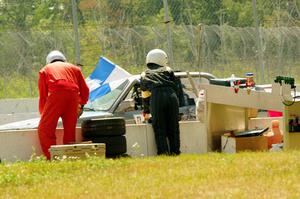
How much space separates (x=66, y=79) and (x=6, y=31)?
5111 mm

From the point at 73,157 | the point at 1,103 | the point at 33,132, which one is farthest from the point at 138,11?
the point at 73,157

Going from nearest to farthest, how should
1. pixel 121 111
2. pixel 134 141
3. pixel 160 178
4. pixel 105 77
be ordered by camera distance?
pixel 160 178 → pixel 134 141 → pixel 121 111 → pixel 105 77

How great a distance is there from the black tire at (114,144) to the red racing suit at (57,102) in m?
0.45

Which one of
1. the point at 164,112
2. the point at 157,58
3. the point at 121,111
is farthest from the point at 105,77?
the point at 164,112

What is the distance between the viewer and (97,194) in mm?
8289

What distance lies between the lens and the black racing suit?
13.2 meters

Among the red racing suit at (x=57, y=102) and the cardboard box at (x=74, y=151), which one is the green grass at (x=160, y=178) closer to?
the cardboard box at (x=74, y=151)

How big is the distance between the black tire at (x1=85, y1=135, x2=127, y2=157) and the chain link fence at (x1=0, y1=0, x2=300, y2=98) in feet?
14.2

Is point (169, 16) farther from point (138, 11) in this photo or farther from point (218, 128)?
point (218, 128)

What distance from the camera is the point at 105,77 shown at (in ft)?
52.9

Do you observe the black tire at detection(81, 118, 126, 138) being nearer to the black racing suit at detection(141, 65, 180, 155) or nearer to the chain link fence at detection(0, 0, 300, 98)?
the black racing suit at detection(141, 65, 180, 155)

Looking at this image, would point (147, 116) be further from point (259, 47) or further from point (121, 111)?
point (259, 47)

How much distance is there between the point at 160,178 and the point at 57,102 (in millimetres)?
4006

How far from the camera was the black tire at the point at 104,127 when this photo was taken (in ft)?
42.2
